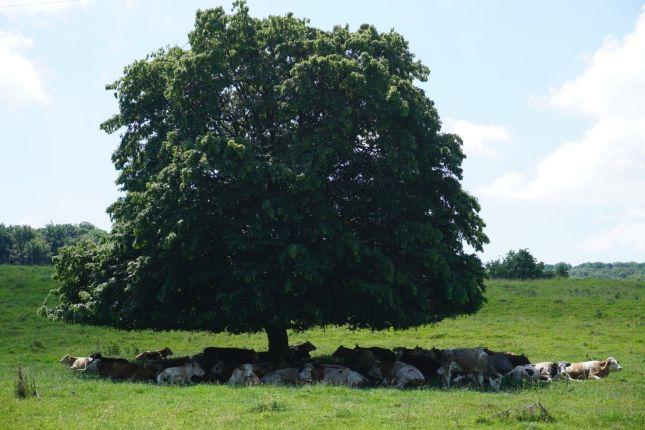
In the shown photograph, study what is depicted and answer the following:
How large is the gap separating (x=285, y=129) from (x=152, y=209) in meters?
5.15

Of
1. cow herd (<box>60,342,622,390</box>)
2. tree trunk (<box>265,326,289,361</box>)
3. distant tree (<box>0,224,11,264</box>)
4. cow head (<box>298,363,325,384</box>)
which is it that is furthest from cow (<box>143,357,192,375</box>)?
distant tree (<box>0,224,11,264</box>)

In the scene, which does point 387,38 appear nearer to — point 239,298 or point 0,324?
point 239,298

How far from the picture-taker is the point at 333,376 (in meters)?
19.8

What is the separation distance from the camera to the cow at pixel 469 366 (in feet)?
64.5

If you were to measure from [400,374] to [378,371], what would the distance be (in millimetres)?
981

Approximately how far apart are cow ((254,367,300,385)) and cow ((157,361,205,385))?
2.36 meters

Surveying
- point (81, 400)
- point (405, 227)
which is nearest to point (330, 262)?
point (405, 227)

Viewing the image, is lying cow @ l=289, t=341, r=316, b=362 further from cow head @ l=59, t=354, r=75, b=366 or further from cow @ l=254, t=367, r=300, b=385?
cow head @ l=59, t=354, r=75, b=366

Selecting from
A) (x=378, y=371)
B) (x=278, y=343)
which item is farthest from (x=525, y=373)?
(x=278, y=343)

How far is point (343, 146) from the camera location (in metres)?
20.6

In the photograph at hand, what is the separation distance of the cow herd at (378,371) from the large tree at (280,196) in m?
1.45

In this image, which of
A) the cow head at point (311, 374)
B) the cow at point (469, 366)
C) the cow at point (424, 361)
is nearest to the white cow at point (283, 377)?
the cow head at point (311, 374)

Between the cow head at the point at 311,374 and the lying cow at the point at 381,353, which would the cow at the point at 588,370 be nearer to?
the lying cow at the point at 381,353

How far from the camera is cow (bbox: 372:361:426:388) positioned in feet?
63.9
